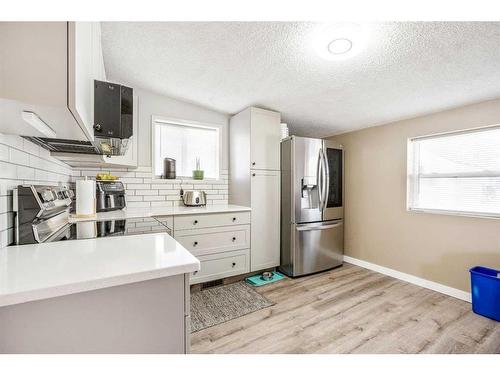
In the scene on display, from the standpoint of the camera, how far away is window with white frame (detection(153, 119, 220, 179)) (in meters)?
2.85

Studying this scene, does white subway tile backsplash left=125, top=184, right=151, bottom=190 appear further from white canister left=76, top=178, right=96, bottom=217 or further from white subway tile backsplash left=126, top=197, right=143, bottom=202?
white canister left=76, top=178, right=96, bottom=217

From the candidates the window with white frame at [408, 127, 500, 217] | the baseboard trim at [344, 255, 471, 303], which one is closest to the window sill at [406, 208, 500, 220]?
the window with white frame at [408, 127, 500, 217]

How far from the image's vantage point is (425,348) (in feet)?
5.19

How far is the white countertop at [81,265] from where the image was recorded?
61cm

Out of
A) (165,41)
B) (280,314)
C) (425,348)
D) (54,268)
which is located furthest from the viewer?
(280,314)

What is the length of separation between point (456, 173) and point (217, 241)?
2.66m

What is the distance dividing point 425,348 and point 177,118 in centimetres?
320

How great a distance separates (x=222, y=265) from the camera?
102 inches

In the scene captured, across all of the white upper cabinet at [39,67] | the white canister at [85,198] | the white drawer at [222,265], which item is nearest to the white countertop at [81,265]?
the white upper cabinet at [39,67]

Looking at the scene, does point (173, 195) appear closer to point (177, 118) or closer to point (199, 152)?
point (199, 152)

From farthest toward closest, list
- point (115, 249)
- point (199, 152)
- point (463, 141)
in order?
point (199, 152), point (463, 141), point (115, 249)

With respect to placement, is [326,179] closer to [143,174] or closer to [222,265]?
[222,265]

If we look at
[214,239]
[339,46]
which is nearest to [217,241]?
[214,239]
